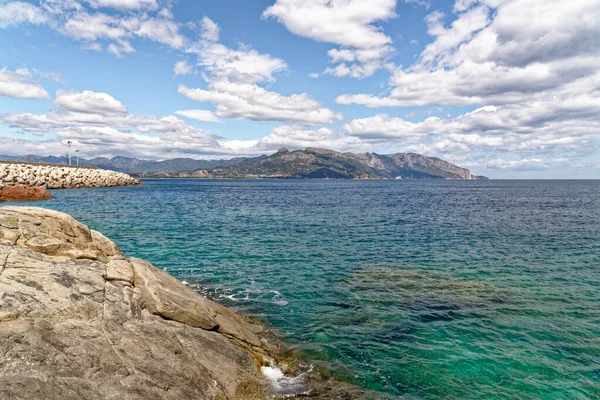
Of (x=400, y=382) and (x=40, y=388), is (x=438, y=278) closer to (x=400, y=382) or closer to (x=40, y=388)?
(x=400, y=382)

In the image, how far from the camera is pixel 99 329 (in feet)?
39.7

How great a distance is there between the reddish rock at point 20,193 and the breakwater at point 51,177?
15.8m

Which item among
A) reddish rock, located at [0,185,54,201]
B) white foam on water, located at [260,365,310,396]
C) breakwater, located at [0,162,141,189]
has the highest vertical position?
breakwater, located at [0,162,141,189]

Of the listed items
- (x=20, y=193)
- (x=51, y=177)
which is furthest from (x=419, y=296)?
(x=51, y=177)

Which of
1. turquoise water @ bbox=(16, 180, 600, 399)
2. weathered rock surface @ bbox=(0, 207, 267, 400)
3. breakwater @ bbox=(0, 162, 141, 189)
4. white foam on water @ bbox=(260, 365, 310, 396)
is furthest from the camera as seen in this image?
breakwater @ bbox=(0, 162, 141, 189)

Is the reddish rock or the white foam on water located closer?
the white foam on water

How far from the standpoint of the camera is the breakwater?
105 m

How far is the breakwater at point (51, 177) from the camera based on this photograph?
10489 cm

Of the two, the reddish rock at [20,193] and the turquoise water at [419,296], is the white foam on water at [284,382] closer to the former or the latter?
the turquoise water at [419,296]

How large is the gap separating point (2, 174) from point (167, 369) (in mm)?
124175

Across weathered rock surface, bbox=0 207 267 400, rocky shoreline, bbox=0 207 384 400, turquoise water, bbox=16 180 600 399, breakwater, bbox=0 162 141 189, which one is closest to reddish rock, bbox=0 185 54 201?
breakwater, bbox=0 162 141 189

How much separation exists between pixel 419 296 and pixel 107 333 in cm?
2110

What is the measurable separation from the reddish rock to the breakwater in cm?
1576

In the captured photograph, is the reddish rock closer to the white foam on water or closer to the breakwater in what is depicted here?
the breakwater
